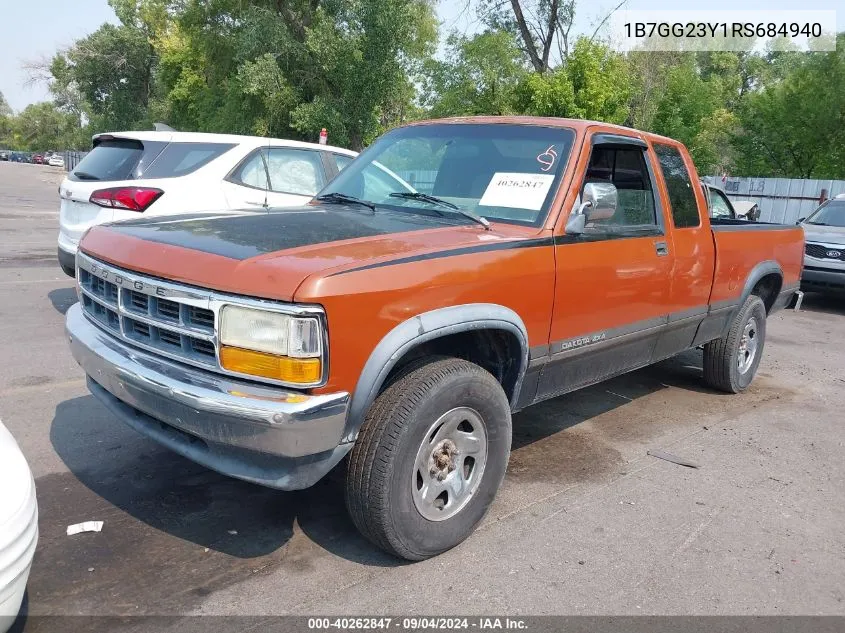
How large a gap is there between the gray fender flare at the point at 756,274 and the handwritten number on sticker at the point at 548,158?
250cm

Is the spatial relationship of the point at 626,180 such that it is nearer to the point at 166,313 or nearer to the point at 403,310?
the point at 403,310

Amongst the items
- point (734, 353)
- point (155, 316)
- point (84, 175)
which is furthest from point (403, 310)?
point (84, 175)

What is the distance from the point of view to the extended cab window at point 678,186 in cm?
469

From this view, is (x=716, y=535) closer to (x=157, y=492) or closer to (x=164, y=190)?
(x=157, y=492)

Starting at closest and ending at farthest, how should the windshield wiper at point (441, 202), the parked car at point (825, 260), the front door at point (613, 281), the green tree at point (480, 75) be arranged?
the windshield wiper at point (441, 202) < the front door at point (613, 281) < the parked car at point (825, 260) < the green tree at point (480, 75)

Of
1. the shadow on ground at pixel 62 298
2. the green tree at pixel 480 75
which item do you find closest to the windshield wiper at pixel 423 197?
the shadow on ground at pixel 62 298

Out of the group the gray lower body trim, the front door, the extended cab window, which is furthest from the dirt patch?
the gray lower body trim

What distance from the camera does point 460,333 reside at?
3301 mm

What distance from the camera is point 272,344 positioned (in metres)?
2.60

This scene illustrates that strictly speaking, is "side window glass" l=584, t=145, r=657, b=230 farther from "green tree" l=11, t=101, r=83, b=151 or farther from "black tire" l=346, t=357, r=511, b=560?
"green tree" l=11, t=101, r=83, b=151

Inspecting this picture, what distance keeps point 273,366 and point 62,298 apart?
21.5ft

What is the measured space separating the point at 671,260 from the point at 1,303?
6915 mm

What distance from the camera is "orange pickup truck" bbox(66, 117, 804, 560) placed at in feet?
8.68

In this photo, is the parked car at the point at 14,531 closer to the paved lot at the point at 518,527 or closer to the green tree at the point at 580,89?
the paved lot at the point at 518,527
